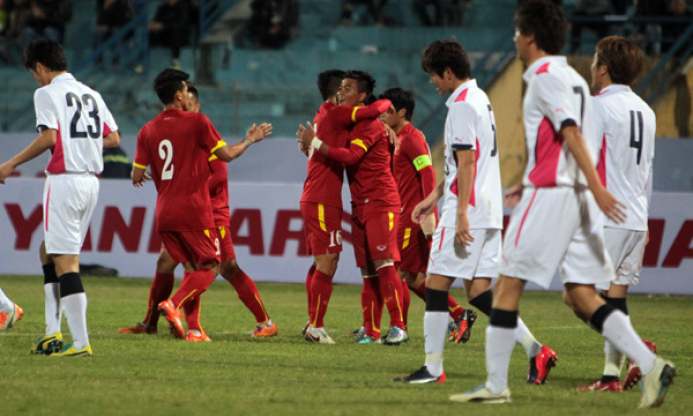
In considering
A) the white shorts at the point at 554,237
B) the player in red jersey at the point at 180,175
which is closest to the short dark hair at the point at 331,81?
the player in red jersey at the point at 180,175

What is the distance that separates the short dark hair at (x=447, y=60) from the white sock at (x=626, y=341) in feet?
5.72

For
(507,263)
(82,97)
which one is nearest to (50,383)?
(82,97)

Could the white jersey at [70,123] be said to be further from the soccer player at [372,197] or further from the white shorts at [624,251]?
the white shorts at [624,251]

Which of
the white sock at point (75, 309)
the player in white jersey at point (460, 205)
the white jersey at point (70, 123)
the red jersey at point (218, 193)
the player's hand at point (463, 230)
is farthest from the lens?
the red jersey at point (218, 193)

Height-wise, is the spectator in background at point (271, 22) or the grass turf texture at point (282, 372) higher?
the spectator in background at point (271, 22)

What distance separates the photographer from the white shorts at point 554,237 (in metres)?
5.12

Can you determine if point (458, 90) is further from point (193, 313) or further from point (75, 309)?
point (193, 313)

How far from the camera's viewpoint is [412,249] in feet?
29.8

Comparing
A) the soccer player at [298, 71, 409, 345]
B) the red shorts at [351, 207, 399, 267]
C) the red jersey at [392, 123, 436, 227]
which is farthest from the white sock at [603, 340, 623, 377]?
the red jersey at [392, 123, 436, 227]

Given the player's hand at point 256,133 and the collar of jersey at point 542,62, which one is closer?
the collar of jersey at point 542,62

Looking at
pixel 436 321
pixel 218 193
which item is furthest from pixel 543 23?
pixel 218 193

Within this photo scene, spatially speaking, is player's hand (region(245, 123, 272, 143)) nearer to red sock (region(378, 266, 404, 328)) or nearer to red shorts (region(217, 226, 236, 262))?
red shorts (region(217, 226, 236, 262))

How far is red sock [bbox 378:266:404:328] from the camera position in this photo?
831 centimetres

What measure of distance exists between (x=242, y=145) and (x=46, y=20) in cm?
1345
